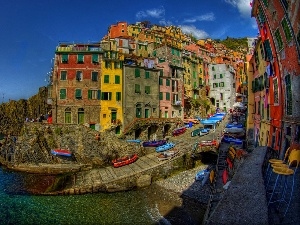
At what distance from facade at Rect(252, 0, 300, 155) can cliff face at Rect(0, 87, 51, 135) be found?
3060 inches

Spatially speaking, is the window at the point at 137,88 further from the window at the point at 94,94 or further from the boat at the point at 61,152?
the boat at the point at 61,152

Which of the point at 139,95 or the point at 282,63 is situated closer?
the point at 282,63

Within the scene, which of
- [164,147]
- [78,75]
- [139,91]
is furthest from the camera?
[139,91]

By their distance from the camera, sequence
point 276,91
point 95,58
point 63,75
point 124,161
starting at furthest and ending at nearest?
point 95,58
point 63,75
point 124,161
point 276,91

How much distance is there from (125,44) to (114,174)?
37426 mm

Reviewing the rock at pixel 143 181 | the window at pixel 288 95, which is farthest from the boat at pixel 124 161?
the window at pixel 288 95

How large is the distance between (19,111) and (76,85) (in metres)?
65.5

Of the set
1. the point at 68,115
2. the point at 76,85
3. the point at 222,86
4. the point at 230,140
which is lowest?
the point at 230,140

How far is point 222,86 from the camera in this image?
76.5 metres

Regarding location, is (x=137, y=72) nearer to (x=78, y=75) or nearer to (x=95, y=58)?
(x=95, y=58)

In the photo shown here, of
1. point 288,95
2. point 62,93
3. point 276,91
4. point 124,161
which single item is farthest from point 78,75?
point 288,95

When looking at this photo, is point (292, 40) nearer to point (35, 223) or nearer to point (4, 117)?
point (35, 223)

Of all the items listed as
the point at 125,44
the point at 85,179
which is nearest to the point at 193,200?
the point at 85,179

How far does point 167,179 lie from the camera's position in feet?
106
